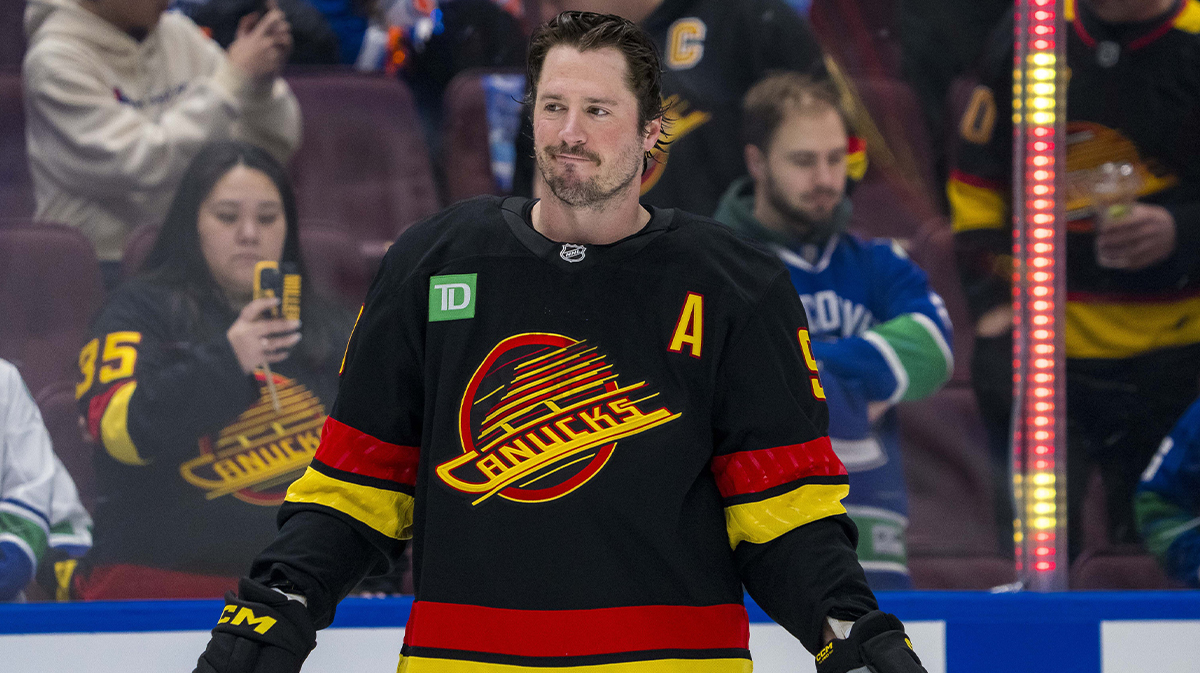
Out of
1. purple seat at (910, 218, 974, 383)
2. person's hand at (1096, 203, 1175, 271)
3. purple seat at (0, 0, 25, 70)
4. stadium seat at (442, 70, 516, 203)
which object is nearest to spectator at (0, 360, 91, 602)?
purple seat at (0, 0, 25, 70)

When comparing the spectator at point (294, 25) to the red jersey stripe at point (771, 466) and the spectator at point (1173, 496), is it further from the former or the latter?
the spectator at point (1173, 496)

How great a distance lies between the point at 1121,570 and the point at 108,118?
2179mm

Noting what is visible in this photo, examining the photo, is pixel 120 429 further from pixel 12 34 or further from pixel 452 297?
pixel 452 297

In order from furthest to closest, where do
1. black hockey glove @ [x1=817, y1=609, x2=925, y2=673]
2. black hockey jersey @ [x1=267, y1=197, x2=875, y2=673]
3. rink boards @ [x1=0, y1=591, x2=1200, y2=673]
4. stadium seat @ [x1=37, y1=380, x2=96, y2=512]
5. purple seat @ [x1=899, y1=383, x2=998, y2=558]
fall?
purple seat @ [x1=899, y1=383, x2=998, y2=558] < stadium seat @ [x1=37, y1=380, x2=96, y2=512] < rink boards @ [x1=0, y1=591, x2=1200, y2=673] < black hockey jersey @ [x1=267, y1=197, x2=875, y2=673] < black hockey glove @ [x1=817, y1=609, x2=925, y2=673]

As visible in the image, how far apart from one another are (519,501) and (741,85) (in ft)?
4.31

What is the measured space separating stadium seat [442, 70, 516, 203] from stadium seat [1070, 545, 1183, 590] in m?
1.39

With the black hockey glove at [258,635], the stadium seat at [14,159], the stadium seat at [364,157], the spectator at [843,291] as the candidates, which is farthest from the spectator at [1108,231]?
the stadium seat at [14,159]

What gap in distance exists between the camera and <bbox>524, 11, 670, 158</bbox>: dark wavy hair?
124 centimetres

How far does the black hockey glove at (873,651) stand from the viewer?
1.09 meters

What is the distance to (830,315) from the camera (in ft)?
7.33

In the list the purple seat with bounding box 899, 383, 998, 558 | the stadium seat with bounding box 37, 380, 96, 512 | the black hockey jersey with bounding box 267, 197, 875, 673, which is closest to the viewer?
the black hockey jersey with bounding box 267, 197, 875, 673

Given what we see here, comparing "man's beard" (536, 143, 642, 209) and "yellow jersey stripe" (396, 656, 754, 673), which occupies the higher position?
"man's beard" (536, 143, 642, 209)

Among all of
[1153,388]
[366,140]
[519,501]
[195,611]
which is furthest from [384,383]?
[1153,388]

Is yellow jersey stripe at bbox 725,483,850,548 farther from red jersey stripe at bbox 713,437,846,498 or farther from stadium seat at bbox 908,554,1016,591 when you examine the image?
stadium seat at bbox 908,554,1016,591
